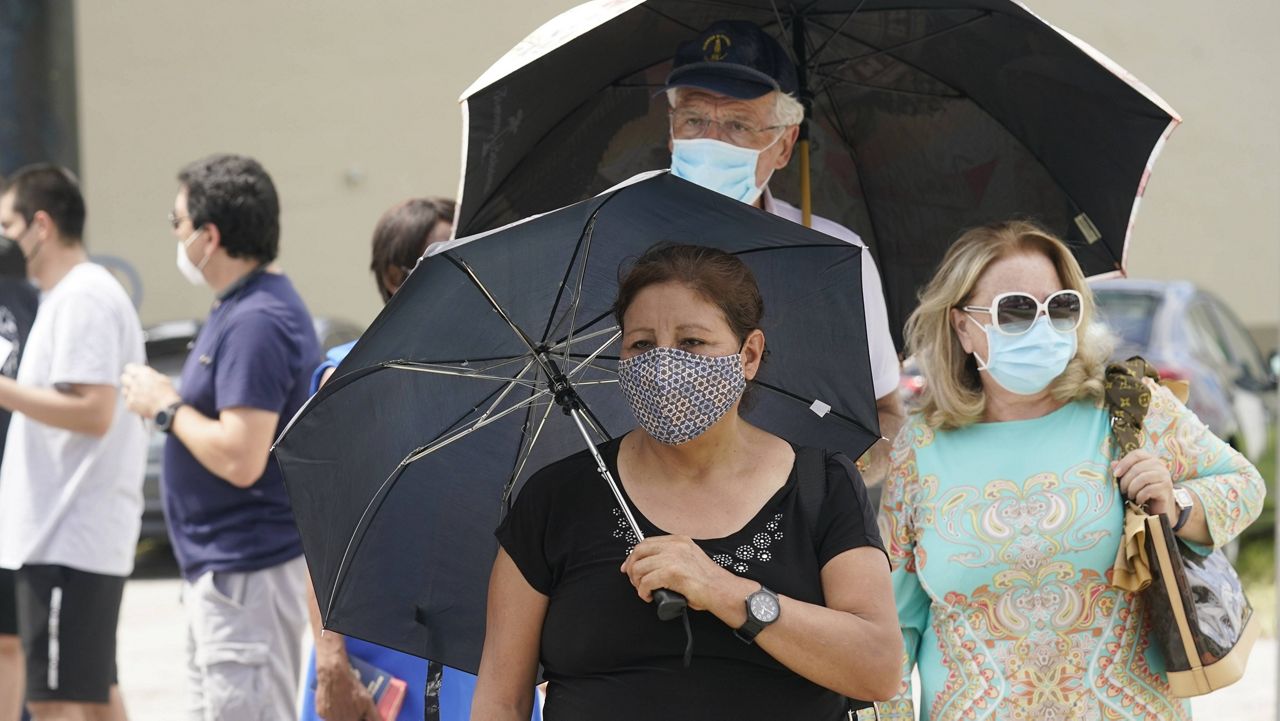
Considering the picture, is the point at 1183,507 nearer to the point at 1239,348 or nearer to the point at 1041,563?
the point at 1041,563

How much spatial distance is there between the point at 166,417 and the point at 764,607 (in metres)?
2.89

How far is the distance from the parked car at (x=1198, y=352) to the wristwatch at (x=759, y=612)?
22.0 ft

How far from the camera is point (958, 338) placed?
368 cm

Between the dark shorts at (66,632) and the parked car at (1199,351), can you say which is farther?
the parked car at (1199,351)

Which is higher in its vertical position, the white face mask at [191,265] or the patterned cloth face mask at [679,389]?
the patterned cloth face mask at [679,389]

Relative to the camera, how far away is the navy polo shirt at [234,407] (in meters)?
4.89

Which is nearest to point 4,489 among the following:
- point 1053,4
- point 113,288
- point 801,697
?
point 113,288

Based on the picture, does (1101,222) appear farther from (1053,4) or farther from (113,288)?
(1053,4)

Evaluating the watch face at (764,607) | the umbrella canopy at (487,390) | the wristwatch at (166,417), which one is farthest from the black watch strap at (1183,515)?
the wristwatch at (166,417)

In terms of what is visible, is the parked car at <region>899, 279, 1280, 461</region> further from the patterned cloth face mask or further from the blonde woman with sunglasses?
the patterned cloth face mask

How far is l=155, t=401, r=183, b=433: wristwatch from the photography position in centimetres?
486

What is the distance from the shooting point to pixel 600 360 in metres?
3.14

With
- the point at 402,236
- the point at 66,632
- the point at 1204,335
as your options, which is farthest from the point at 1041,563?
the point at 1204,335

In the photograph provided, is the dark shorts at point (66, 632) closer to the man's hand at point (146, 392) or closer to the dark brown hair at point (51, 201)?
the man's hand at point (146, 392)
